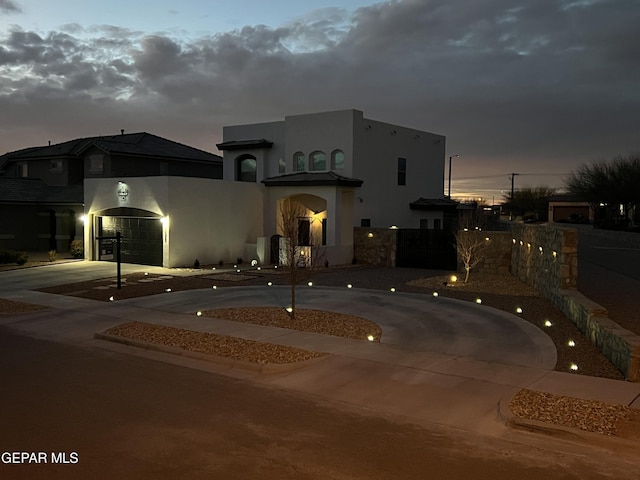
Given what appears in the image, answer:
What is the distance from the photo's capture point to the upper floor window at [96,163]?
36906mm

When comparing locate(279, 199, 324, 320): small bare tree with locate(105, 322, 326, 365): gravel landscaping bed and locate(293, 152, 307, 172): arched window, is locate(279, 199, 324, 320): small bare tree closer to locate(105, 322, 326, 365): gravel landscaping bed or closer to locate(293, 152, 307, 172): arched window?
locate(293, 152, 307, 172): arched window

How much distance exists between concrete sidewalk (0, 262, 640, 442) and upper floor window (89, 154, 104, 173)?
65.0ft

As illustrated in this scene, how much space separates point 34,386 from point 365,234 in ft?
69.9

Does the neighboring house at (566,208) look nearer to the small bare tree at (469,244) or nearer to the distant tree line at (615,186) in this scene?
the distant tree line at (615,186)

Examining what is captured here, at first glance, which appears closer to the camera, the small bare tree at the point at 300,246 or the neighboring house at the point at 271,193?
the small bare tree at the point at 300,246

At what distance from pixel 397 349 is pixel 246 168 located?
84.3ft

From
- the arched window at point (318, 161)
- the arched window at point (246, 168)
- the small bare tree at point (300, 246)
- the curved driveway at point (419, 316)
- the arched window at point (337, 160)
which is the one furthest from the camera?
the arched window at point (246, 168)

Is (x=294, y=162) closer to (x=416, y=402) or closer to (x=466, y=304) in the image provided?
(x=466, y=304)

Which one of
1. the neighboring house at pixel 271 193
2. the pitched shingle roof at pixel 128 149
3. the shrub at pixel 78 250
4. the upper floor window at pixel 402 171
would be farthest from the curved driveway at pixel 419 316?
the pitched shingle roof at pixel 128 149

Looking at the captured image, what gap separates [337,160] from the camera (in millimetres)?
30297

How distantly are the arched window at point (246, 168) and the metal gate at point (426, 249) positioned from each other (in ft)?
37.7

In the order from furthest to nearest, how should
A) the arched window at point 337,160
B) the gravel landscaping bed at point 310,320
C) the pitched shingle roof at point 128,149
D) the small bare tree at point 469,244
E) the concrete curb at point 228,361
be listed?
the pitched shingle roof at point 128,149 < the arched window at point 337,160 < the small bare tree at point 469,244 < the gravel landscaping bed at point 310,320 < the concrete curb at point 228,361

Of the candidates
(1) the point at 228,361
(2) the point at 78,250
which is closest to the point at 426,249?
(1) the point at 228,361

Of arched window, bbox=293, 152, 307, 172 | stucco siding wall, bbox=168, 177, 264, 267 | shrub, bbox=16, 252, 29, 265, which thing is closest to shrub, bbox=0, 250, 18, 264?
shrub, bbox=16, 252, 29, 265
